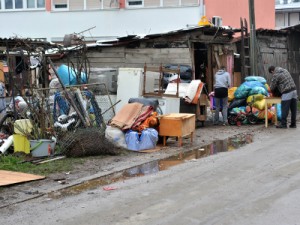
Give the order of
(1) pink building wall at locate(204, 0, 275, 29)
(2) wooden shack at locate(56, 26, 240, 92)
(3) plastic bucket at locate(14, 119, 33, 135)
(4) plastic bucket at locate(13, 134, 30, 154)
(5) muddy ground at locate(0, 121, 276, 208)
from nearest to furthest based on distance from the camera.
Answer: (5) muddy ground at locate(0, 121, 276, 208)
(4) plastic bucket at locate(13, 134, 30, 154)
(3) plastic bucket at locate(14, 119, 33, 135)
(2) wooden shack at locate(56, 26, 240, 92)
(1) pink building wall at locate(204, 0, 275, 29)

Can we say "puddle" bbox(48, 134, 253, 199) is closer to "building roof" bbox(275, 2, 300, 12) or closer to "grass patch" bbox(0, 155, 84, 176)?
"grass patch" bbox(0, 155, 84, 176)

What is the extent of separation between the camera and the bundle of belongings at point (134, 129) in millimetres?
10508

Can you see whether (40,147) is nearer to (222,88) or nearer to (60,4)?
(222,88)

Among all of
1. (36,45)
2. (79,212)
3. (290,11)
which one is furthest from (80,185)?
(290,11)

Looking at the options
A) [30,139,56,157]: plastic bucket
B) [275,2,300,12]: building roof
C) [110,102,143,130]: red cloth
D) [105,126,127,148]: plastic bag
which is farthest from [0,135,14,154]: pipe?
[275,2,300,12]: building roof

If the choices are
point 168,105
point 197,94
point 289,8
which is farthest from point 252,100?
point 289,8

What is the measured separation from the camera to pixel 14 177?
7.94 meters

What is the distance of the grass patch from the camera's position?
8555 millimetres

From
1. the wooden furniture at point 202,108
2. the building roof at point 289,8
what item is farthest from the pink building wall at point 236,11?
the building roof at point 289,8

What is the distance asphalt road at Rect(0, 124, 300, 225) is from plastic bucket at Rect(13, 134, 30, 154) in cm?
284

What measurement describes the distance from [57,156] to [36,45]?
384cm

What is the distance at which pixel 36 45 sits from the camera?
12273 millimetres

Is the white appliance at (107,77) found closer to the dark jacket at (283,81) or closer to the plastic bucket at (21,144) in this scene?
the dark jacket at (283,81)

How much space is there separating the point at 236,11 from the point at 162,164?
18534 millimetres
